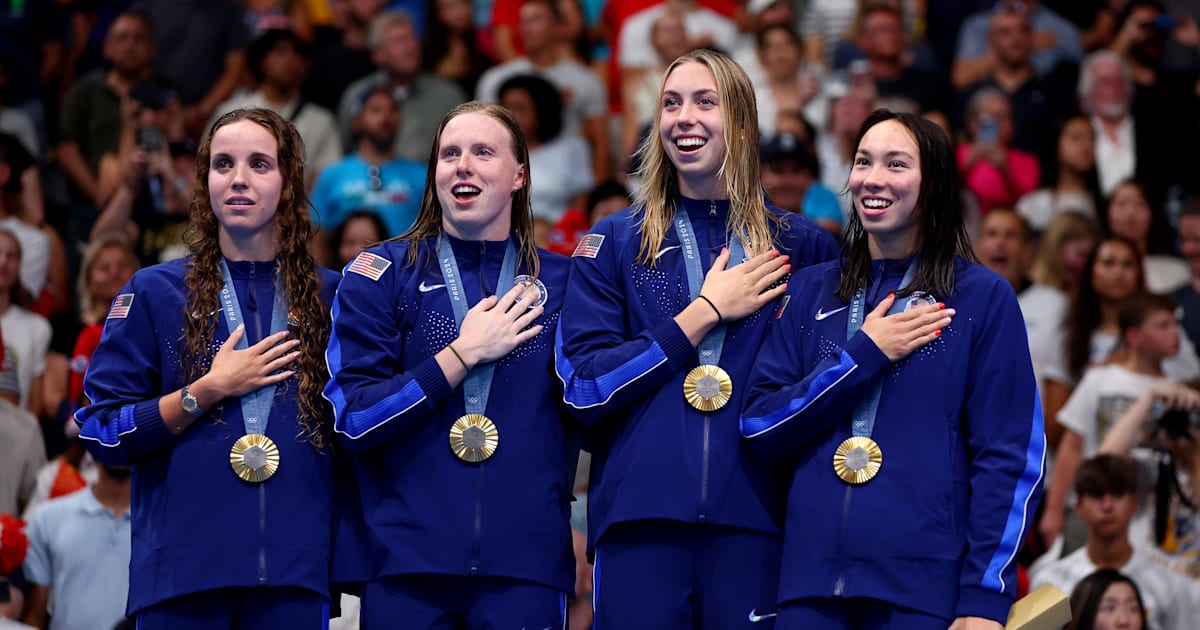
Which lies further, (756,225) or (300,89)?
(300,89)

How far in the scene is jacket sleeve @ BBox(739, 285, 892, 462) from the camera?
5004 mm

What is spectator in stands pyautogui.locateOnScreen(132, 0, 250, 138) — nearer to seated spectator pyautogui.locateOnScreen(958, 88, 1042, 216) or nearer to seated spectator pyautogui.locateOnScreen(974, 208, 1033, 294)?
seated spectator pyautogui.locateOnScreen(958, 88, 1042, 216)

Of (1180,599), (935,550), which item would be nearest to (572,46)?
(1180,599)

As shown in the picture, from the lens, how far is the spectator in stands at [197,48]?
40.5ft

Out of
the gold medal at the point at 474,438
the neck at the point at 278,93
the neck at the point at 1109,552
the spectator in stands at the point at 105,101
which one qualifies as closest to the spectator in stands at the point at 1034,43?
the neck at the point at 278,93

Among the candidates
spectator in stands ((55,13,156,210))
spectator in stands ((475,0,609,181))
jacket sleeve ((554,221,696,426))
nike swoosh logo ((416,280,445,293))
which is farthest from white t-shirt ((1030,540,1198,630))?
spectator in stands ((55,13,156,210))

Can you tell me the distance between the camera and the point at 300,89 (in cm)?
1184

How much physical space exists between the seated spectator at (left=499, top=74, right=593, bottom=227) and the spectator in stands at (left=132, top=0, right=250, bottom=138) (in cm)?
243

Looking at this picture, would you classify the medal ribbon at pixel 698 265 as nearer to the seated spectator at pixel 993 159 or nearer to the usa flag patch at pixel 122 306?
the usa flag patch at pixel 122 306

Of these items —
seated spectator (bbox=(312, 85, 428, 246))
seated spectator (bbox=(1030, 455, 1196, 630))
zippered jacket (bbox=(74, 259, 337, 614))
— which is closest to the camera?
zippered jacket (bbox=(74, 259, 337, 614))

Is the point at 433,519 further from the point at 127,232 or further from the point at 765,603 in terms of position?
the point at 127,232

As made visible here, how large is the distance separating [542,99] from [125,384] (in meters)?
6.10

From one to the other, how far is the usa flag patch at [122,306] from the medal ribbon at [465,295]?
1.01 metres

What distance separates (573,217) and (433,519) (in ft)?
17.9
